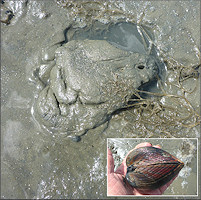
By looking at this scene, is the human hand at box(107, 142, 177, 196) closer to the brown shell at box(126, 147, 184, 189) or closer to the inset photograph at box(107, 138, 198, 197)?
the inset photograph at box(107, 138, 198, 197)

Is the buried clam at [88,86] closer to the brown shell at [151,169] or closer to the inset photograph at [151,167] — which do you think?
the inset photograph at [151,167]

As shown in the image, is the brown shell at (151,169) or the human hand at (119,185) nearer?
the brown shell at (151,169)

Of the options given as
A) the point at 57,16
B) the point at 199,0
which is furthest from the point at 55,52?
the point at 199,0

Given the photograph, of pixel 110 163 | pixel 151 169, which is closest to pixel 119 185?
pixel 110 163

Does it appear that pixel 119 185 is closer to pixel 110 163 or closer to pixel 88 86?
pixel 110 163

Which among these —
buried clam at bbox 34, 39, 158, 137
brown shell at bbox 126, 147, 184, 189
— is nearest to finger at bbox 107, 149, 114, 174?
brown shell at bbox 126, 147, 184, 189

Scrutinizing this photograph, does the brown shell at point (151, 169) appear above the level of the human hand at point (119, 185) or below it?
above

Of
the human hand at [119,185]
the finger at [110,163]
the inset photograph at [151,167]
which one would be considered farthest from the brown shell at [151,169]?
the finger at [110,163]

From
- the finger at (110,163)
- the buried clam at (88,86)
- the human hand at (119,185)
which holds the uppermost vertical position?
the buried clam at (88,86)

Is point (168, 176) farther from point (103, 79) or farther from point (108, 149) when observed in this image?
point (103, 79)
